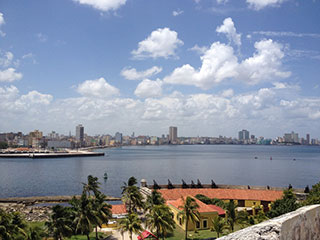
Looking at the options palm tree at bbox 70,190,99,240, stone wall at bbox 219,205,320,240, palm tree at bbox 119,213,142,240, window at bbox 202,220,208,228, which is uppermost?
stone wall at bbox 219,205,320,240

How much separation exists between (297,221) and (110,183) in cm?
7751

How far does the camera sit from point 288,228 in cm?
533

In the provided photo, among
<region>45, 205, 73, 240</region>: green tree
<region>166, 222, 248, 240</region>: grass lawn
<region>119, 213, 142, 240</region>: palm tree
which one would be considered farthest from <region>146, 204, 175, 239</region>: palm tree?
<region>45, 205, 73, 240</region>: green tree

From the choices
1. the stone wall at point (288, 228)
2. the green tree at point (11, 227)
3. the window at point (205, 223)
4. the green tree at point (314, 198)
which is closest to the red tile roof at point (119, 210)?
the window at point (205, 223)

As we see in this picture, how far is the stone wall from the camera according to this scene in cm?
501

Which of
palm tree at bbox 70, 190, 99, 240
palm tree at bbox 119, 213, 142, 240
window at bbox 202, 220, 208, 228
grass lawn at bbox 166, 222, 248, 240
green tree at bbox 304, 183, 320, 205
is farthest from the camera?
window at bbox 202, 220, 208, 228

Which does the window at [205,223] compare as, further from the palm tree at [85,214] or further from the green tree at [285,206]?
the palm tree at [85,214]

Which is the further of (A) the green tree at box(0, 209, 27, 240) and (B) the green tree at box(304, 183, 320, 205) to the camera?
(B) the green tree at box(304, 183, 320, 205)

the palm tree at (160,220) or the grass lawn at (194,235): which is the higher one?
the palm tree at (160,220)

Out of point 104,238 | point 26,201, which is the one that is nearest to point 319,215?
point 104,238

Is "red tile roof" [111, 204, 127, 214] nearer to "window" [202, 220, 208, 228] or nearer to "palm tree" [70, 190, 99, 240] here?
"window" [202, 220, 208, 228]

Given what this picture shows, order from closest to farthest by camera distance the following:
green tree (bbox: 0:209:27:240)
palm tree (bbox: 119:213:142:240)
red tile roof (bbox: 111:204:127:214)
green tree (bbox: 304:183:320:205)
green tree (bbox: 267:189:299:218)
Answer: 1. green tree (bbox: 0:209:27:240)
2. palm tree (bbox: 119:213:142:240)
3. green tree (bbox: 304:183:320:205)
4. green tree (bbox: 267:189:299:218)
5. red tile roof (bbox: 111:204:127:214)

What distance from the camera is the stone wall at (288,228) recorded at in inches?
197

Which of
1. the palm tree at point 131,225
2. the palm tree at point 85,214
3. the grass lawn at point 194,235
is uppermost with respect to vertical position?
the palm tree at point 85,214
